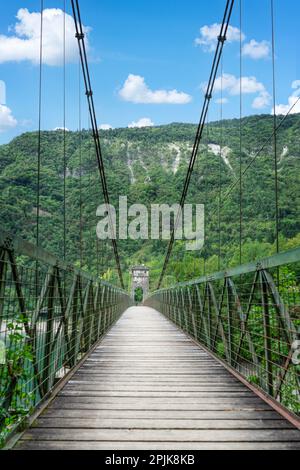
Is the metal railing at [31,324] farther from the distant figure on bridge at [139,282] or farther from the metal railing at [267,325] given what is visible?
the distant figure on bridge at [139,282]

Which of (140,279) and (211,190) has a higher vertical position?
(211,190)

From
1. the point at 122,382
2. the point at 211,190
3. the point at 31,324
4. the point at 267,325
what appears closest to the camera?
the point at 31,324

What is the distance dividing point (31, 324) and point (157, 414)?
0.64m

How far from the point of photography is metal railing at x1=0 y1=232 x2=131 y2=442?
1.50 m

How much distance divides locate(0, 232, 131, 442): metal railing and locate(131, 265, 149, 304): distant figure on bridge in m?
29.5

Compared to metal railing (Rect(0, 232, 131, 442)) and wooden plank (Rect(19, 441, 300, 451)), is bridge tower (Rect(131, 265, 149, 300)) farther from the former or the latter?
wooden plank (Rect(19, 441, 300, 451))

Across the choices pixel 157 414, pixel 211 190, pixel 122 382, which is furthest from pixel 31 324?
pixel 211 190

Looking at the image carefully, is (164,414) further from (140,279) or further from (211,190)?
(140,279)

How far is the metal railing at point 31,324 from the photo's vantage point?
1498 millimetres

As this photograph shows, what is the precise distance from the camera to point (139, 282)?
36500 mm

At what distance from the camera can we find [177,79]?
16.5 m

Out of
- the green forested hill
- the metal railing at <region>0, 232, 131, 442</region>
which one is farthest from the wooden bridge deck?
the green forested hill

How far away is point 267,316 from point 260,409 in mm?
420
